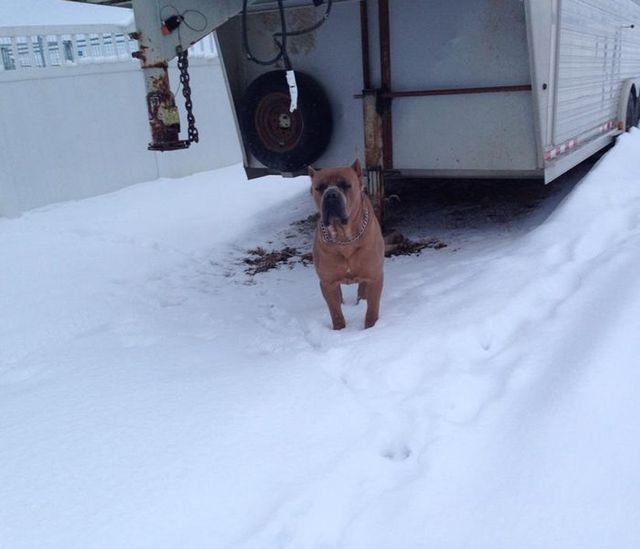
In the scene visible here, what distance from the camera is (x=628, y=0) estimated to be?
344 inches

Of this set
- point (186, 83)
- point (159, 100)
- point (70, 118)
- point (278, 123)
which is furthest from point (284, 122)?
point (70, 118)

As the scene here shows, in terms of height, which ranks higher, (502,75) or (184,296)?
(502,75)

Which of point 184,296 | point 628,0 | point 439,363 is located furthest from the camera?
point 628,0

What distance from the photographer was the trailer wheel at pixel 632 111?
9.34 metres

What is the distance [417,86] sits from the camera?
18.1 ft

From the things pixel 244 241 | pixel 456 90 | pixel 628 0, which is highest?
pixel 628 0

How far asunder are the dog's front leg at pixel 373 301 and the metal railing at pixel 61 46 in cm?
574

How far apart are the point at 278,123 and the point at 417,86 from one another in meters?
1.48

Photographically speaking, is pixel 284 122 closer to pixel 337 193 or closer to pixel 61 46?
pixel 337 193

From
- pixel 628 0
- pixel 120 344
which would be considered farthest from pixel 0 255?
pixel 628 0

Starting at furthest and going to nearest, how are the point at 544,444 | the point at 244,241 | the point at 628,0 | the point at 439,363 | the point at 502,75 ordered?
the point at 628,0 → the point at 244,241 → the point at 502,75 → the point at 439,363 → the point at 544,444

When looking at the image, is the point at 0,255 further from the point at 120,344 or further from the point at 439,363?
the point at 439,363

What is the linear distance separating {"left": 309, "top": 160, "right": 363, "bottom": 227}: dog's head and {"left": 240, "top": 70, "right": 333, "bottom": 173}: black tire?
2.14 m

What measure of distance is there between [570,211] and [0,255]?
5.40m
